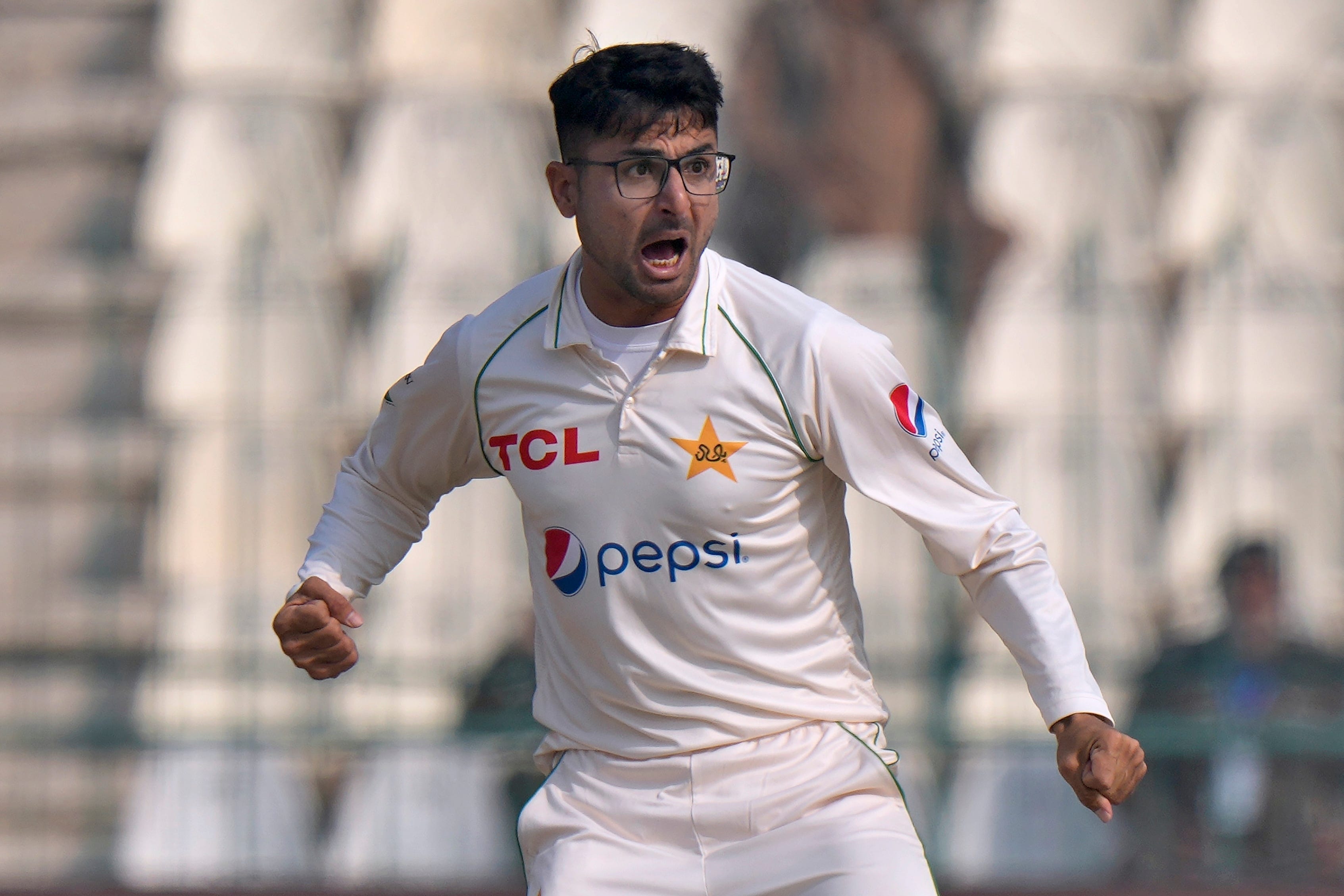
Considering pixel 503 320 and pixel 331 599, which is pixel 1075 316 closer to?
pixel 503 320

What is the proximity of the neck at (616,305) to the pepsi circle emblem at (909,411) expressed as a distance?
0.33 metres

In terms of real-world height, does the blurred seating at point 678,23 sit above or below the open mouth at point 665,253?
above

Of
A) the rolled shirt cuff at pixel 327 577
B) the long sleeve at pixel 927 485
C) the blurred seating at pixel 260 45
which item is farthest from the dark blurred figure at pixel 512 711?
the long sleeve at pixel 927 485

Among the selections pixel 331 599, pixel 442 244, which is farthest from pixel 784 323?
pixel 442 244

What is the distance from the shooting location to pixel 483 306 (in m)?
7.84

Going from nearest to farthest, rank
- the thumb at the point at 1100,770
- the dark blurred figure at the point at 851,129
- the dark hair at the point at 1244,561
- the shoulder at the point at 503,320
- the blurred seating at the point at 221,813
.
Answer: the thumb at the point at 1100,770
the shoulder at the point at 503,320
the dark hair at the point at 1244,561
the blurred seating at the point at 221,813
the dark blurred figure at the point at 851,129

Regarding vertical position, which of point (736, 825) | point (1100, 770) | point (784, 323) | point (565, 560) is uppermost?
point (784, 323)

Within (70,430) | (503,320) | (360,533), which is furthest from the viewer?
(70,430)

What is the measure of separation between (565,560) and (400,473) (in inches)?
16.4

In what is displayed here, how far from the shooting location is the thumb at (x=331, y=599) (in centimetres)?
250

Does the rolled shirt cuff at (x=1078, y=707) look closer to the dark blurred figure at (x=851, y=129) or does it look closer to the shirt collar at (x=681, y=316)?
the shirt collar at (x=681, y=316)

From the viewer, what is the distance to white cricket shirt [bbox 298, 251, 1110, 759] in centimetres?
239

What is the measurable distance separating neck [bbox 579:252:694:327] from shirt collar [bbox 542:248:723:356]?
0.02 meters

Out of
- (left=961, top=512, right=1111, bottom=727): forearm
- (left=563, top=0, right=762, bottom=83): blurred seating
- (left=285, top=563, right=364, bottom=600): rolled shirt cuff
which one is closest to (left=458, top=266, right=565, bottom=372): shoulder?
(left=285, top=563, right=364, bottom=600): rolled shirt cuff
